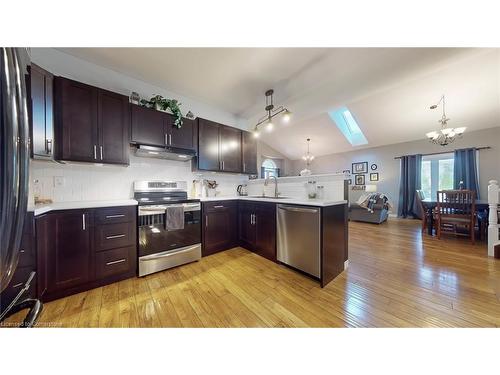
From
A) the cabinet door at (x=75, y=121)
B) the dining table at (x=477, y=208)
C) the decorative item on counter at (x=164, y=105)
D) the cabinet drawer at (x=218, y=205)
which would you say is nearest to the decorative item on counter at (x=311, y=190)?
the cabinet drawer at (x=218, y=205)

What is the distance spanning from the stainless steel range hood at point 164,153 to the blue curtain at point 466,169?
6.96 meters

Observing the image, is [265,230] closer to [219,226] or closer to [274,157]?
[219,226]

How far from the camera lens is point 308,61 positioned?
6.65 ft

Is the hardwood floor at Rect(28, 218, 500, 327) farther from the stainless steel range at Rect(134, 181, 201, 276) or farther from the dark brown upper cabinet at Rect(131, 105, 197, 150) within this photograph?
the dark brown upper cabinet at Rect(131, 105, 197, 150)

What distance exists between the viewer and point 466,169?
4.63 metres

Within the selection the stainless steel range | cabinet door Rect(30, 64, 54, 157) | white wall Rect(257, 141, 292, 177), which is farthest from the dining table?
cabinet door Rect(30, 64, 54, 157)

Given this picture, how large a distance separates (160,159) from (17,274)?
68.5 inches

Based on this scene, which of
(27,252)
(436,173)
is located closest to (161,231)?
(27,252)

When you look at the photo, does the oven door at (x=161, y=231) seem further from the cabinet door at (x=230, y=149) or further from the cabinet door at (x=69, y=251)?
the cabinet door at (x=230, y=149)

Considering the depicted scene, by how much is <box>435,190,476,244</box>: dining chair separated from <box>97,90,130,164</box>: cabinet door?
515 centimetres

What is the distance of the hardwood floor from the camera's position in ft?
4.22

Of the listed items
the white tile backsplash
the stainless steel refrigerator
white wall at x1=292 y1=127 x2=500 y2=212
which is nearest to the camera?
the stainless steel refrigerator

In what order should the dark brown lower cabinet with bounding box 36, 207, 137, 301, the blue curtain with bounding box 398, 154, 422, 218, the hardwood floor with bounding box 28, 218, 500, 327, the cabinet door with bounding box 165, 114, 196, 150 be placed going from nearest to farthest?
1. the hardwood floor with bounding box 28, 218, 500, 327
2. the dark brown lower cabinet with bounding box 36, 207, 137, 301
3. the cabinet door with bounding box 165, 114, 196, 150
4. the blue curtain with bounding box 398, 154, 422, 218
